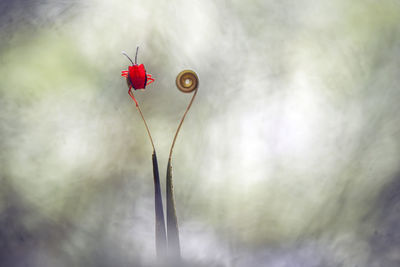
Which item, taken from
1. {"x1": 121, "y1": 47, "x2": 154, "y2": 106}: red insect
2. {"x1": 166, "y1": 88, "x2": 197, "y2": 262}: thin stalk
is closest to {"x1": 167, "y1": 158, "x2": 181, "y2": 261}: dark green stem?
{"x1": 166, "y1": 88, "x2": 197, "y2": 262}: thin stalk

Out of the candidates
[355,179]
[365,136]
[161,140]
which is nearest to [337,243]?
[355,179]

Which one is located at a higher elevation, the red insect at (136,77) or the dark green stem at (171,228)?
the red insect at (136,77)

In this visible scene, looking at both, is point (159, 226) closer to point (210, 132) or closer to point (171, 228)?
point (171, 228)

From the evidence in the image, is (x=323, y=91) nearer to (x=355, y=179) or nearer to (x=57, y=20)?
(x=355, y=179)

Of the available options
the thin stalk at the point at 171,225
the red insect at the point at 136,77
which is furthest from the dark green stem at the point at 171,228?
the red insect at the point at 136,77

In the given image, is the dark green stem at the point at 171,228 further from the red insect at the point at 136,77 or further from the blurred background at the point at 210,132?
the red insect at the point at 136,77

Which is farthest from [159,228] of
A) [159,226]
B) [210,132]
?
[210,132]

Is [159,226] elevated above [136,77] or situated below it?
below

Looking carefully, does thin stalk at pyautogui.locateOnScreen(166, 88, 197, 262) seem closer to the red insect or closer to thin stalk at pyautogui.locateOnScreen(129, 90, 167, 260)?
thin stalk at pyautogui.locateOnScreen(129, 90, 167, 260)
